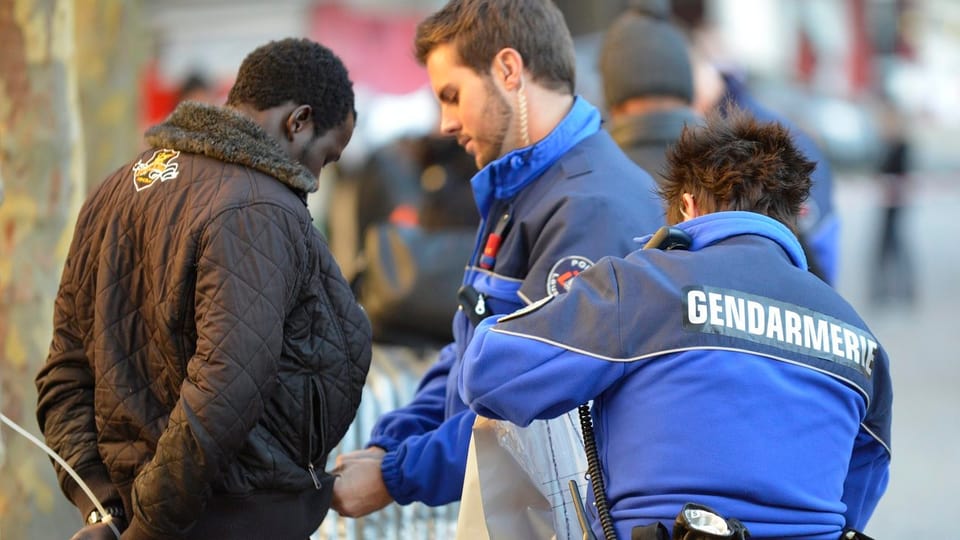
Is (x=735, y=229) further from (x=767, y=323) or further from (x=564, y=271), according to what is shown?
(x=564, y=271)

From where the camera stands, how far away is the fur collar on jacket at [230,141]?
9.25 feet

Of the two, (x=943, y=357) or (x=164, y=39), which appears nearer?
(x=943, y=357)

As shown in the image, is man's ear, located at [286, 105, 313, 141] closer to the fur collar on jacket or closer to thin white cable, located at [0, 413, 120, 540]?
the fur collar on jacket

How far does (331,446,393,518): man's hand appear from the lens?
333cm

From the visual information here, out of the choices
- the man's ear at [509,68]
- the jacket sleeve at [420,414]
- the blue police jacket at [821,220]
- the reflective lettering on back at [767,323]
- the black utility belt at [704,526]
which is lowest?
the jacket sleeve at [420,414]

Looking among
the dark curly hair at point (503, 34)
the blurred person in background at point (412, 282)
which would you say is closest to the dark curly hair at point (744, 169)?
the dark curly hair at point (503, 34)

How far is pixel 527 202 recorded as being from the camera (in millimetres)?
3330

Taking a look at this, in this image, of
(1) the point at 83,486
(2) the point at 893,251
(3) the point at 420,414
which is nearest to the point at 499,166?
(3) the point at 420,414

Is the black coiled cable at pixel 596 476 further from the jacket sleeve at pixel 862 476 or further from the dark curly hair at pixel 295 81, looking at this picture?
the dark curly hair at pixel 295 81

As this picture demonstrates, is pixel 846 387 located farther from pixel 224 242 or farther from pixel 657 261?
pixel 224 242

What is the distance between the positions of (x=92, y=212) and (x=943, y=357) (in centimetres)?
917

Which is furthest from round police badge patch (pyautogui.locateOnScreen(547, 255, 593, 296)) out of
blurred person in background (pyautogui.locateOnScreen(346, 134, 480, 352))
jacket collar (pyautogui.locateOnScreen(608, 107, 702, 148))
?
blurred person in background (pyautogui.locateOnScreen(346, 134, 480, 352))

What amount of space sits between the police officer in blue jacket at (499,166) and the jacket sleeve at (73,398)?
64 centimetres

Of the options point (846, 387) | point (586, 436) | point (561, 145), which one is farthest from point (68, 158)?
point (846, 387)
